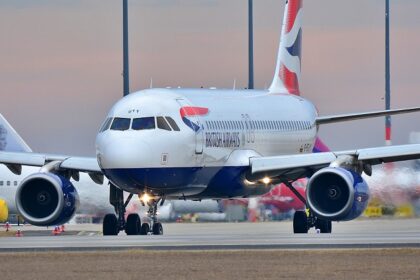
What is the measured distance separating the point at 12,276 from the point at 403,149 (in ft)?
68.1

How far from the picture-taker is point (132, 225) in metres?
52.4

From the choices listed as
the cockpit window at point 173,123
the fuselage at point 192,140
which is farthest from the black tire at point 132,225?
the cockpit window at point 173,123

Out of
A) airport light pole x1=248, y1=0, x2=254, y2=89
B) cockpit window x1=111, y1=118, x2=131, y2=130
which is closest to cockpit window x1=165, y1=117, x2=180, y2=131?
cockpit window x1=111, y1=118, x2=131, y2=130

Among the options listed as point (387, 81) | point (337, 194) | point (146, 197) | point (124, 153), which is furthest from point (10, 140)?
point (337, 194)

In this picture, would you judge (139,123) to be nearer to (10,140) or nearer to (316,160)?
(316,160)

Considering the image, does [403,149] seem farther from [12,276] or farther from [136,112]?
[12,276]

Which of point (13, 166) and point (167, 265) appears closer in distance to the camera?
point (167, 265)

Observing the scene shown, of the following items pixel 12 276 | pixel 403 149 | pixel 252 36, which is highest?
pixel 252 36

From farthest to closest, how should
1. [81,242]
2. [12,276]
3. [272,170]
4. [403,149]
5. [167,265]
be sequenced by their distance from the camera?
[272,170] < [403,149] < [81,242] < [167,265] < [12,276]

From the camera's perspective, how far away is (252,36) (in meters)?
73.6

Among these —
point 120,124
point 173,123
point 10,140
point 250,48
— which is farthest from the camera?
point 10,140

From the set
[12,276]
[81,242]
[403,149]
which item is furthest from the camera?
[403,149]

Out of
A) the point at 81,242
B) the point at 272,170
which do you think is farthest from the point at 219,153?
the point at 81,242

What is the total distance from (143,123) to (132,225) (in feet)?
14.7
